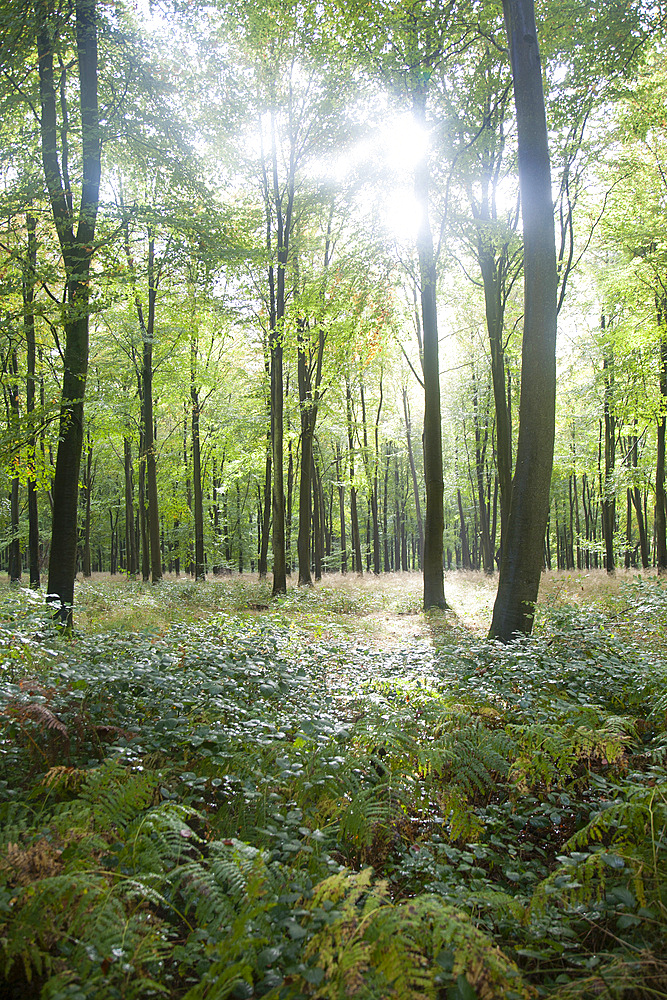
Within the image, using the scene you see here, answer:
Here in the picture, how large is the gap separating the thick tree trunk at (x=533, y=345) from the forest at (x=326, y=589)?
4 centimetres

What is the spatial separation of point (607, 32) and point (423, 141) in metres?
3.80

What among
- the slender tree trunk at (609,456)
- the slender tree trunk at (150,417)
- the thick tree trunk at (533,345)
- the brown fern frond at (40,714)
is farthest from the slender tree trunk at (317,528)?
the brown fern frond at (40,714)

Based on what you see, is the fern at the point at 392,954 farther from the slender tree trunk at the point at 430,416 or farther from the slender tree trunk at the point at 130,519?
the slender tree trunk at the point at 130,519

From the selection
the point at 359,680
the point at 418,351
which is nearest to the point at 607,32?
the point at 359,680

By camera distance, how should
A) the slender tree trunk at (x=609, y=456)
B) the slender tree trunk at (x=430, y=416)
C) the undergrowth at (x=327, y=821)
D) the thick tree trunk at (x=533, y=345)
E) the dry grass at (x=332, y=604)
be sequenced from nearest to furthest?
1. the undergrowth at (x=327, y=821)
2. the thick tree trunk at (x=533, y=345)
3. the dry grass at (x=332, y=604)
4. the slender tree trunk at (x=430, y=416)
5. the slender tree trunk at (x=609, y=456)

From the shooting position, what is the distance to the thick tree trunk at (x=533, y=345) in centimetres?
723

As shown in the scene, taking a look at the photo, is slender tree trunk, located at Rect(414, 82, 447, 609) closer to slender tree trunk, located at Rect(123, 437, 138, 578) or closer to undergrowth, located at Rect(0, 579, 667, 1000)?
undergrowth, located at Rect(0, 579, 667, 1000)

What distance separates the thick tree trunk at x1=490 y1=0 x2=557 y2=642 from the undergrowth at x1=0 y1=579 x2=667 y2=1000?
101 cm

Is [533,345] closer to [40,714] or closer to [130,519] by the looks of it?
[40,714]

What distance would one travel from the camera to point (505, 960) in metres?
2.19

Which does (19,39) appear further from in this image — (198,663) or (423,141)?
(198,663)

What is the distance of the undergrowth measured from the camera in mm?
2156

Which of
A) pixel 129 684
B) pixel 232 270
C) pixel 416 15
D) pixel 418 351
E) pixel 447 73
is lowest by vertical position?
pixel 129 684

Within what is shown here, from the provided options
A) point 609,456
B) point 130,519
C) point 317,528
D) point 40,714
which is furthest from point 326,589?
point 130,519
